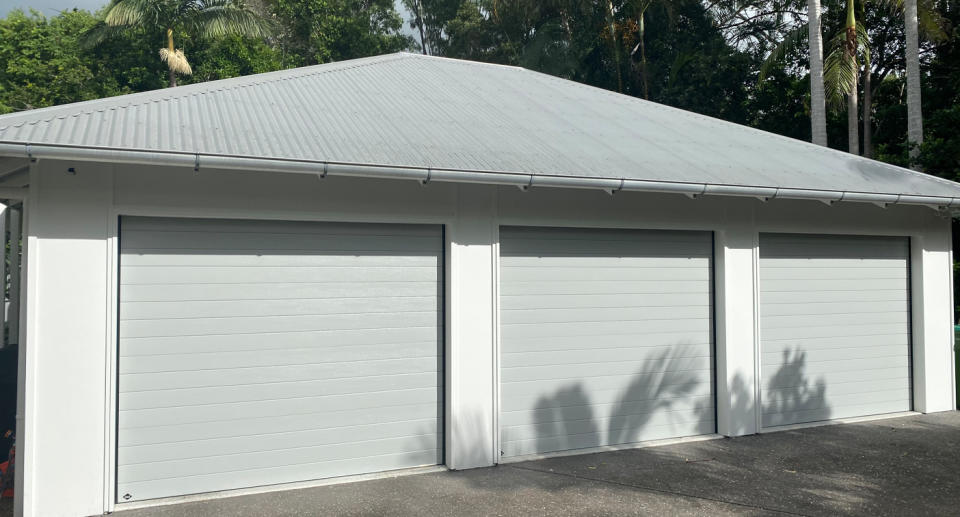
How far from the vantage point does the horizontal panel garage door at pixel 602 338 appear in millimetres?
7305

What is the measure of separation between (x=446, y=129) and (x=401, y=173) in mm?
1541

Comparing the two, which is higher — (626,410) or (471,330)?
(471,330)

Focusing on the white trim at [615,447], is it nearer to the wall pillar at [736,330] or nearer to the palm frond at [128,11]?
the wall pillar at [736,330]

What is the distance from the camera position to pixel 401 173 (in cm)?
597

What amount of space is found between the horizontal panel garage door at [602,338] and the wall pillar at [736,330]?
0.14m

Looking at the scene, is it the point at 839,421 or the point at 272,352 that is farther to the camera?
the point at 839,421

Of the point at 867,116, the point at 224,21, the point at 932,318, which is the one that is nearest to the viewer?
the point at 932,318

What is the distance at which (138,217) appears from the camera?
5992mm

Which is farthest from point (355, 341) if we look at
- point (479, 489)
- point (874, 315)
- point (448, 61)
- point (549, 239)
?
point (874, 315)

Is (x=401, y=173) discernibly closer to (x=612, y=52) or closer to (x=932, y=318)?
(x=932, y=318)

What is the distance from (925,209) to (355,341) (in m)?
7.36

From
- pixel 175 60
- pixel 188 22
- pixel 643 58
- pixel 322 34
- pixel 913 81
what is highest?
pixel 322 34

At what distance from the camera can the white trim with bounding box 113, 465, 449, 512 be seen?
19.2 ft

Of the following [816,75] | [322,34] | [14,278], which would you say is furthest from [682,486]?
[322,34]
